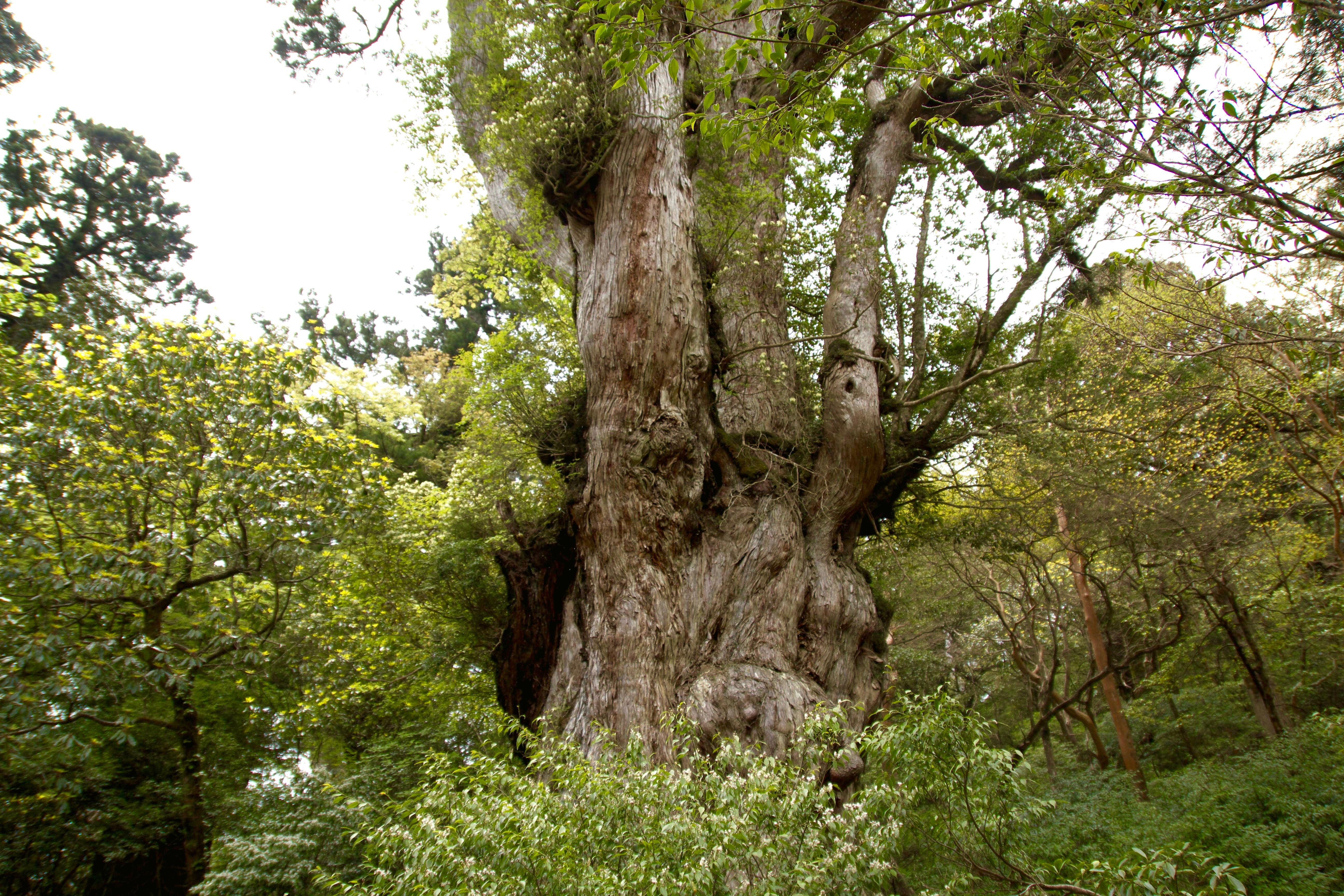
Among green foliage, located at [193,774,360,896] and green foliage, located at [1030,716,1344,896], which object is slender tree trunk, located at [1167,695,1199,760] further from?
green foliage, located at [193,774,360,896]

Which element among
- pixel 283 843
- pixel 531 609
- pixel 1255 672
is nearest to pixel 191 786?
pixel 283 843

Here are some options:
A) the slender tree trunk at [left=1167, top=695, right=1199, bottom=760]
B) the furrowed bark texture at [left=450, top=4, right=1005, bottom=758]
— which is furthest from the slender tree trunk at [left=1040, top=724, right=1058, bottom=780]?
the furrowed bark texture at [left=450, top=4, right=1005, bottom=758]

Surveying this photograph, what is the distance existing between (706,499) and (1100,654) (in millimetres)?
8889

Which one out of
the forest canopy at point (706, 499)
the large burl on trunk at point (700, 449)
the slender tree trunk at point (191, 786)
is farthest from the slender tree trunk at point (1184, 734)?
the slender tree trunk at point (191, 786)

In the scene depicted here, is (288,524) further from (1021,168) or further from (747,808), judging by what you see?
(1021,168)

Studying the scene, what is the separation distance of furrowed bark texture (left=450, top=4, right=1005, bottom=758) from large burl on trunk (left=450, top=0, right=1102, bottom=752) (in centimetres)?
2

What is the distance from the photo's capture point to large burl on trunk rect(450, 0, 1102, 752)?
4.89 meters

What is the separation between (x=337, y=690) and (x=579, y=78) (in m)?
7.90

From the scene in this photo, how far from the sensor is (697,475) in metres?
5.48

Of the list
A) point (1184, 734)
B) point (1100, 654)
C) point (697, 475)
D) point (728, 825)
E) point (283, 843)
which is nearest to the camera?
point (728, 825)

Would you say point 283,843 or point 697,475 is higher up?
point 697,475

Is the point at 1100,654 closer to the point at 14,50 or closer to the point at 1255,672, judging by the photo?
the point at 1255,672

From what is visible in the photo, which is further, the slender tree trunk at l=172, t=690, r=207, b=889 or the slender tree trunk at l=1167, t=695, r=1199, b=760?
the slender tree trunk at l=1167, t=695, r=1199, b=760

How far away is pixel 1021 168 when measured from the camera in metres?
7.86
